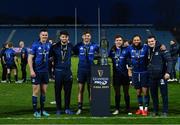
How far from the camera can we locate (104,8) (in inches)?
1704

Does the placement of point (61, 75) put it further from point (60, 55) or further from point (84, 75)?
point (84, 75)

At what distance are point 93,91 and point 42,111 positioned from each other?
1221mm

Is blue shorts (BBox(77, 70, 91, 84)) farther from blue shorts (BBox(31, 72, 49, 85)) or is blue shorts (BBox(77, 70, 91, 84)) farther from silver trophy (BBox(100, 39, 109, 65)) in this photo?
blue shorts (BBox(31, 72, 49, 85))

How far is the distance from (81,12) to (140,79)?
3216 centimetres

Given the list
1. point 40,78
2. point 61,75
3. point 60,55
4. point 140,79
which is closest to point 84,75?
point 61,75

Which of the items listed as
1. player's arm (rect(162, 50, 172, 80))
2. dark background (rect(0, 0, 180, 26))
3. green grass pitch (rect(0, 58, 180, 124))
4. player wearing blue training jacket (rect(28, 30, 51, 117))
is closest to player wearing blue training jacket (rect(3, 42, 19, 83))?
green grass pitch (rect(0, 58, 180, 124))

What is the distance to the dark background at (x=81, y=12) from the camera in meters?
41.3

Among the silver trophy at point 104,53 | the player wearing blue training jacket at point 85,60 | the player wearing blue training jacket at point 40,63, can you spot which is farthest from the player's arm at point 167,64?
the player wearing blue training jacket at point 40,63

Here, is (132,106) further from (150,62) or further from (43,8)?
(43,8)

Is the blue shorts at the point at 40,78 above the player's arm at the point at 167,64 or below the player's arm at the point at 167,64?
below

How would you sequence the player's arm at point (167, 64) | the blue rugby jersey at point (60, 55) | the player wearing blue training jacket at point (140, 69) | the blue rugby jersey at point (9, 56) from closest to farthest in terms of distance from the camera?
the player's arm at point (167, 64)
the blue rugby jersey at point (60, 55)
the player wearing blue training jacket at point (140, 69)
the blue rugby jersey at point (9, 56)

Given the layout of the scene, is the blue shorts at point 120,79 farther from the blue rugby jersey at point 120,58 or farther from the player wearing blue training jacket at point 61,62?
the player wearing blue training jacket at point 61,62

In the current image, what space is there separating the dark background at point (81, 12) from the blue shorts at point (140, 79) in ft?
96.0

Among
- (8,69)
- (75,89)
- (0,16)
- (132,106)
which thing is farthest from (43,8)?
(132,106)
